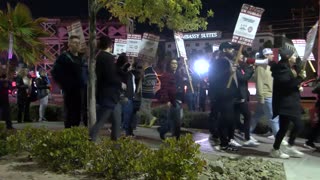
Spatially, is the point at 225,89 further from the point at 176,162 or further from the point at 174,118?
the point at 176,162

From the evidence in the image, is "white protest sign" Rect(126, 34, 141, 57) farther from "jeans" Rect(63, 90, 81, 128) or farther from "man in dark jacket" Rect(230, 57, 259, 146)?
"jeans" Rect(63, 90, 81, 128)

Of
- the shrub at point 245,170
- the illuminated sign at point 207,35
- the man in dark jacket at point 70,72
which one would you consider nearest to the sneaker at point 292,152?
the shrub at point 245,170

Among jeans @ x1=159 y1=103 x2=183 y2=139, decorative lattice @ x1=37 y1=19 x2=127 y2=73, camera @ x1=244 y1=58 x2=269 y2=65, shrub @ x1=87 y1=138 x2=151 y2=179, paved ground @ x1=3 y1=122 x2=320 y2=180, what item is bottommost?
paved ground @ x1=3 y1=122 x2=320 y2=180

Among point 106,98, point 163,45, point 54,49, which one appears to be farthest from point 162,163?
point 163,45

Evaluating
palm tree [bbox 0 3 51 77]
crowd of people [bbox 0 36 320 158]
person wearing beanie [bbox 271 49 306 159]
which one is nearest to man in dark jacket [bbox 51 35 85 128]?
crowd of people [bbox 0 36 320 158]

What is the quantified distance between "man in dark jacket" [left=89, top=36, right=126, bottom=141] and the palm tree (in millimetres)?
2452

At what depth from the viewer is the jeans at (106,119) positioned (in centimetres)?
652

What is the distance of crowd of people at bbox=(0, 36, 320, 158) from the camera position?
6.74 metres

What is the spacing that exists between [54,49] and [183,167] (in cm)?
2223

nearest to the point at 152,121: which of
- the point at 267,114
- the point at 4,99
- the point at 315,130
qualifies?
the point at 267,114

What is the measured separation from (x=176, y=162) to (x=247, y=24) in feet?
12.2

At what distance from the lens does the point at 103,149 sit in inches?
227

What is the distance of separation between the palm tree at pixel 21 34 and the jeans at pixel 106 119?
2.70 meters

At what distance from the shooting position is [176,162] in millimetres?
4867
